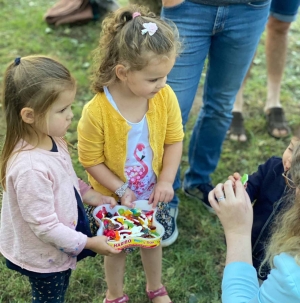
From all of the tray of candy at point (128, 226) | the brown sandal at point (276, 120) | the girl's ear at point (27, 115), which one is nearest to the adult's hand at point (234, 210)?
the tray of candy at point (128, 226)

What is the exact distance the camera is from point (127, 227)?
190 cm

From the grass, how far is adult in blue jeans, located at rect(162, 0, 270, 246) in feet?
0.64

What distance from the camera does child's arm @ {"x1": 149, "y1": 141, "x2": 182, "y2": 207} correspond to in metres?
2.04

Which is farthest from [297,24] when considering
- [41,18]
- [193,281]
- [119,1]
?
[193,281]

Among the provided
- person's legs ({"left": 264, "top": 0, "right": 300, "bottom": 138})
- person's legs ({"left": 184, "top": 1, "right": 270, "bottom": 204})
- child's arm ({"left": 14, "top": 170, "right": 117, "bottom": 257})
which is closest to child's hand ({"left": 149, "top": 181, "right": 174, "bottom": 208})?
child's arm ({"left": 14, "top": 170, "right": 117, "bottom": 257})

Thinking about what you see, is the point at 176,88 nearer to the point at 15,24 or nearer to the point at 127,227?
the point at 127,227

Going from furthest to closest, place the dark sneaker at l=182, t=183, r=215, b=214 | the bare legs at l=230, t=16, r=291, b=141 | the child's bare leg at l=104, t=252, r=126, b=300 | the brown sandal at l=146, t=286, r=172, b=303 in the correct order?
the bare legs at l=230, t=16, r=291, b=141, the dark sneaker at l=182, t=183, r=215, b=214, the brown sandal at l=146, t=286, r=172, b=303, the child's bare leg at l=104, t=252, r=126, b=300

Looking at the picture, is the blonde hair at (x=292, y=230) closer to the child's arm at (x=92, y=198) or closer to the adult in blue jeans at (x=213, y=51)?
the child's arm at (x=92, y=198)

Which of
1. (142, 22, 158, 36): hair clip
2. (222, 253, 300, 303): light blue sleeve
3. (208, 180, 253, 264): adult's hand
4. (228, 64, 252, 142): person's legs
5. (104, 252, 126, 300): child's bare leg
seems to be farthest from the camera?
(228, 64, 252, 142): person's legs

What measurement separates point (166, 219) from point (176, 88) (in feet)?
2.23

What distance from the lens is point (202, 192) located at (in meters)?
3.02

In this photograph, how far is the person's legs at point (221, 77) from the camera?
2.24 meters

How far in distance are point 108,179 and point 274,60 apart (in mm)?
2267

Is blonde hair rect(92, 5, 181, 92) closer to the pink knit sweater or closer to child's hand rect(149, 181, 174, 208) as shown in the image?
the pink knit sweater
